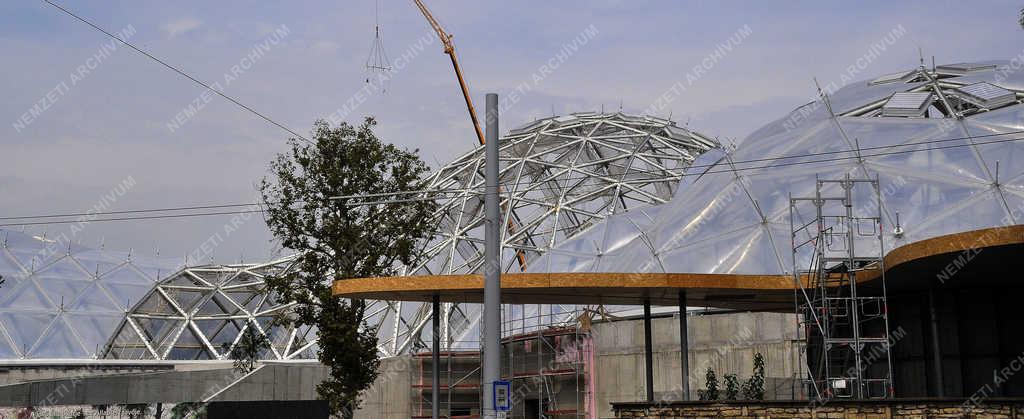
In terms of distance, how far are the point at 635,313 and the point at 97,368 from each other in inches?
1081

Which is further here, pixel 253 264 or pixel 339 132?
pixel 253 264

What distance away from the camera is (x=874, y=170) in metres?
31.5

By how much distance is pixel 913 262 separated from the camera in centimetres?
2080

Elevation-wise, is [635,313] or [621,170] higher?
[621,170]

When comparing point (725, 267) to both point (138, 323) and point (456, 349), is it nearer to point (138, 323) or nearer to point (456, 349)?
point (456, 349)

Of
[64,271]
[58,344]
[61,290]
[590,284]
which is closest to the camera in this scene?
[590,284]

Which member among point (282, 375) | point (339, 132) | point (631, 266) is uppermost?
point (339, 132)

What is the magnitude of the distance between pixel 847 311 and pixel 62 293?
45.0 m

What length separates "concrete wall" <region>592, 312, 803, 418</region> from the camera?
1280 inches

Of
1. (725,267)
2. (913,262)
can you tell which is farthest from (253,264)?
(913,262)

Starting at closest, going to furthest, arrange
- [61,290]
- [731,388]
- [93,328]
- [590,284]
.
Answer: [590,284], [731,388], [93,328], [61,290]

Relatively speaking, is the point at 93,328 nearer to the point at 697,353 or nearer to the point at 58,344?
the point at 58,344

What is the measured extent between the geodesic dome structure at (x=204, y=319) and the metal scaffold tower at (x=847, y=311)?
33.9m

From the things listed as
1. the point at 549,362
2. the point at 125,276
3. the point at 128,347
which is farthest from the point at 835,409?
the point at 125,276
